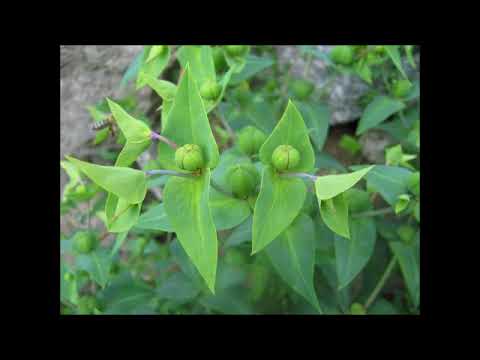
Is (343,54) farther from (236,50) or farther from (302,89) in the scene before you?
(236,50)

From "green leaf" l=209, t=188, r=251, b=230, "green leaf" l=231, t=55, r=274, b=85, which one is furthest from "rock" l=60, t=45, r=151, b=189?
"green leaf" l=209, t=188, r=251, b=230

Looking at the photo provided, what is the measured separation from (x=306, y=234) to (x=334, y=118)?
4.25 feet

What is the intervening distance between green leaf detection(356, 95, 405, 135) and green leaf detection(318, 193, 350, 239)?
0.69m

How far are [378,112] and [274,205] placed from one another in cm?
85

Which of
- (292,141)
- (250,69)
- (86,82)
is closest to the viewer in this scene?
(292,141)

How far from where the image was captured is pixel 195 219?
94cm

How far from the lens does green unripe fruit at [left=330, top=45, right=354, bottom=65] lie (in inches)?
60.5

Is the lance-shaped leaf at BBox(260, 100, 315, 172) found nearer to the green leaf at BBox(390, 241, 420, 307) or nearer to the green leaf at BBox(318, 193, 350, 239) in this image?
the green leaf at BBox(318, 193, 350, 239)

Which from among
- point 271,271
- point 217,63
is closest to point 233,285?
point 271,271

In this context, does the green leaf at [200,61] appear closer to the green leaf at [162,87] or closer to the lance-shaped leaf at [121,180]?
the green leaf at [162,87]

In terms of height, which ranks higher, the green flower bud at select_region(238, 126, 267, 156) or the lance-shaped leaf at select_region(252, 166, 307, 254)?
the green flower bud at select_region(238, 126, 267, 156)

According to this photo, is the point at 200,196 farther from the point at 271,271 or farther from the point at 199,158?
the point at 271,271

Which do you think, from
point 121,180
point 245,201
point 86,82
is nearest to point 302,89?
point 245,201

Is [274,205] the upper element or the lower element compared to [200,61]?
lower
